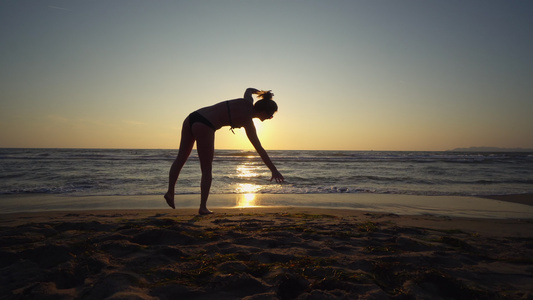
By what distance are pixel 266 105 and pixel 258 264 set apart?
208 centimetres

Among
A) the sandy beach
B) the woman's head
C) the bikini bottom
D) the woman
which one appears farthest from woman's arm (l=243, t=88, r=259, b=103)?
the sandy beach

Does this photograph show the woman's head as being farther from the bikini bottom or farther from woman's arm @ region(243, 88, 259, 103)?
the bikini bottom

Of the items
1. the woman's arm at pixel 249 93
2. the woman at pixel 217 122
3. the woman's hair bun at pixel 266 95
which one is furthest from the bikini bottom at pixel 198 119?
the woman's hair bun at pixel 266 95

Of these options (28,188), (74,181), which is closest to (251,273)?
(28,188)

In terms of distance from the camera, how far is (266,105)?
3625 mm

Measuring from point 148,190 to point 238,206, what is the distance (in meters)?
3.35

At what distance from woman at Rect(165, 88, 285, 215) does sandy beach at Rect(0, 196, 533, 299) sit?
3.36 feet

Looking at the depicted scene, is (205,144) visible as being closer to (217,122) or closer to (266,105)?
(217,122)

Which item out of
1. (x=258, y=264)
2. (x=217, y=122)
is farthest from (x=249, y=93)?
(x=258, y=264)

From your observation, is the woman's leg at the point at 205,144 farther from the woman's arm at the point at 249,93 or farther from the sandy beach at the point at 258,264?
the sandy beach at the point at 258,264

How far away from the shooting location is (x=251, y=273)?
192 cm

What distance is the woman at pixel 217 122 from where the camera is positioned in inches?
144

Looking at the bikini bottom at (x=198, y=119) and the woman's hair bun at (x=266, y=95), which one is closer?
the woman's hair bun at (x=266, y=95)

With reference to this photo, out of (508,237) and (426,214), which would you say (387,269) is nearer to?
(508,237)
